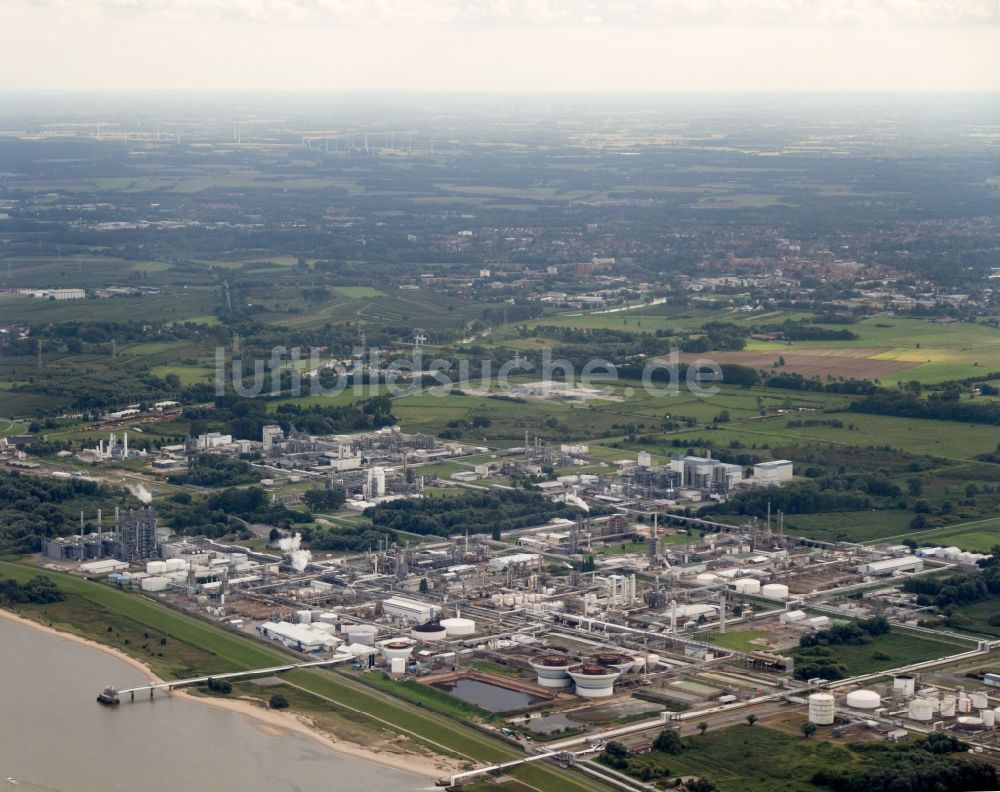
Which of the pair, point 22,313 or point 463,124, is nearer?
point 22,313

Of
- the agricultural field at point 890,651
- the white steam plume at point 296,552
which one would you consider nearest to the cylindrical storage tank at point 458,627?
the white steam plume at point 296,552

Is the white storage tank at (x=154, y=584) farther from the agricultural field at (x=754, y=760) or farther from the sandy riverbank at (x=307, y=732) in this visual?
the agricultural field at (x=754, y=760)

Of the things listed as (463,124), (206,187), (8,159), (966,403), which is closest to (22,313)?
(966,403)

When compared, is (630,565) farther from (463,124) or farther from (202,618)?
(463,124)

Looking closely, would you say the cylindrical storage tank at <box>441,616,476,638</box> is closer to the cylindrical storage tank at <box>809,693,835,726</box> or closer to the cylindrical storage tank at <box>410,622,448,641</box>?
the cylindrical storage tank at <box>410,622,448,641</box>

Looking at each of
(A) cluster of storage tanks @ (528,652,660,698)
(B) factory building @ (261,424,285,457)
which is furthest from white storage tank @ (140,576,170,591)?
(B) factory building @ (261,424,285,457)

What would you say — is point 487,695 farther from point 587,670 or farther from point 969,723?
point 969,723

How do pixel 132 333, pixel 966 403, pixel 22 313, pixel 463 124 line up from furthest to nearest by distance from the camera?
pixel 463 124 < pixel 22 313 < pixel 132 333 < pixel 966 403
